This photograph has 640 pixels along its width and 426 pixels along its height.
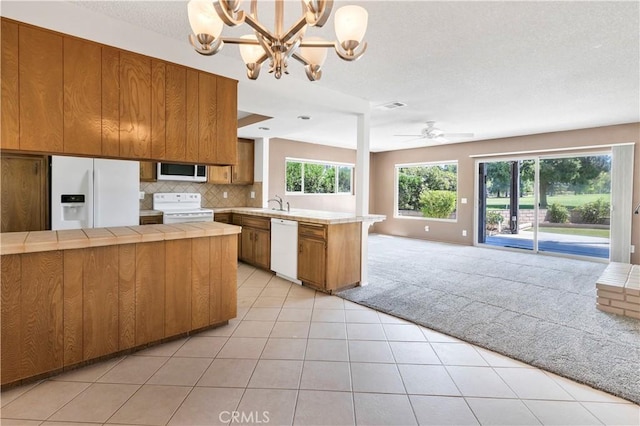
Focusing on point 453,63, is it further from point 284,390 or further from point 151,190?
point 151,190

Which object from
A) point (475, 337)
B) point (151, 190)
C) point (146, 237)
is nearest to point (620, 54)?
point (475, 337)

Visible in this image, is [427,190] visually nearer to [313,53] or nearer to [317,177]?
[317,177]

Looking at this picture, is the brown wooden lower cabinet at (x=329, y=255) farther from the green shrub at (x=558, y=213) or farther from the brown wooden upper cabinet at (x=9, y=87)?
the green shrub at (x=558, y=213)

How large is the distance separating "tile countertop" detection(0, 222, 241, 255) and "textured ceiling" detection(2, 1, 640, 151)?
136 cm

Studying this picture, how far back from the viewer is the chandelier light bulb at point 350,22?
1478mm

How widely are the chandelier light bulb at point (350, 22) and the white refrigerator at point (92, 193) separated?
3.32 meters

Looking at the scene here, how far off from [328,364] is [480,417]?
93 cm

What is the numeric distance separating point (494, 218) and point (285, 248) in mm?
5052

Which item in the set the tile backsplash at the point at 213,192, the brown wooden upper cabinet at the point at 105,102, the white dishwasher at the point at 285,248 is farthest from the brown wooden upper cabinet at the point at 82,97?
the tile backsplash at the point at 213,192

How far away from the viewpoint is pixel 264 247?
4.62 meters

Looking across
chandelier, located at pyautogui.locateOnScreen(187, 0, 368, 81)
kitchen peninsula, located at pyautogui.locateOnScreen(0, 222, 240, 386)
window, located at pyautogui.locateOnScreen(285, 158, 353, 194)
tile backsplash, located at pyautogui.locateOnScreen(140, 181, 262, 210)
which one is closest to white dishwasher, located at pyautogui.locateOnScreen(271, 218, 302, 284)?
kitchen peninsula, located at pyautogui.locateOnScreen(0, 222, 240, 386)

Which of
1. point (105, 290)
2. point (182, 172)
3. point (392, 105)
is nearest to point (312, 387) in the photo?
point (105, 290)

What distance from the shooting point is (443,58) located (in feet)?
8.91

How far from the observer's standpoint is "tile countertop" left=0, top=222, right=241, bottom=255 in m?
1.82
